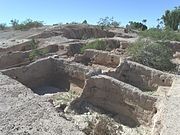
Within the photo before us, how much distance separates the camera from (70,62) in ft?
62.3

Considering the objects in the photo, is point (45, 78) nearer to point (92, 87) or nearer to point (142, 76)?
point (92, 87)

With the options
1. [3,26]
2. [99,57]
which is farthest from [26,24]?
[99,57]

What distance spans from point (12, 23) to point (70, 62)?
89.6 feet

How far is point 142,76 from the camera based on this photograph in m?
17.7

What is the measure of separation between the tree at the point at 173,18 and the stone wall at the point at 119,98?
31925 millimetres

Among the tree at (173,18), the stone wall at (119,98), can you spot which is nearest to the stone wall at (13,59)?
the stone wall at (119,98)

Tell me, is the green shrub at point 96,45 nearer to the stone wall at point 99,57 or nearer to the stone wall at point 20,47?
the stone wall at point 99,57

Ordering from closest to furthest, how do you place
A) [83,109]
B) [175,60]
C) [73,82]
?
[83,109] → [73,82] → [175,60]

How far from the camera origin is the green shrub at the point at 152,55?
20062mm

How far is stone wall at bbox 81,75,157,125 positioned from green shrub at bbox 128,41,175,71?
4.80m

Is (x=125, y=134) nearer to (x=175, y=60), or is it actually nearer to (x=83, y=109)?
(x=83, y=109)

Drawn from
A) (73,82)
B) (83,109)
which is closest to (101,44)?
(73,82)

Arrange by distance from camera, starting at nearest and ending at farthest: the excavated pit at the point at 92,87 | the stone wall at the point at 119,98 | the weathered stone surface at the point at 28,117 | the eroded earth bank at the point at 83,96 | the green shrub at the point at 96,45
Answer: the weathered stone surface at the point at 28,117
the eroded earth bank at the point at 83,96
the stone wall at the point at 119,98
the excavated pit at the point at 92,87
the green shrub at the point at 96,45

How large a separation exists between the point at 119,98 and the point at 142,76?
286cm
